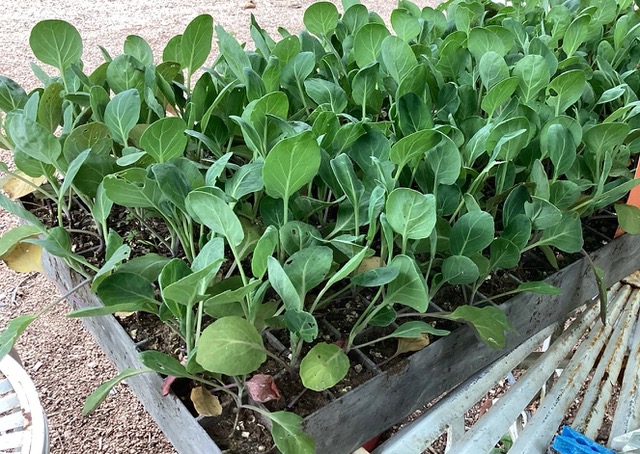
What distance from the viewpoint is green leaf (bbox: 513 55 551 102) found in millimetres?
726

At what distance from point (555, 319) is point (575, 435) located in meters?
0.14

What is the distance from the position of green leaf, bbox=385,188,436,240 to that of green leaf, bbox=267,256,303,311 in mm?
99

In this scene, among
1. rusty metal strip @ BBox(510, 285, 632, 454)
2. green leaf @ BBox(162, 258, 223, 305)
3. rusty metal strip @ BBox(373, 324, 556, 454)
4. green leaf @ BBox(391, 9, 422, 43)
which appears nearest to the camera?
green leaf @ BBox(162, 258, 223, 305)

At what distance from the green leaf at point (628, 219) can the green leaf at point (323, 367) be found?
39 centimetres

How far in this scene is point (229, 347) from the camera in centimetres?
45

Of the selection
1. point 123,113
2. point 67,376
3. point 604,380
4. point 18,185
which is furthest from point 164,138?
point 67,376

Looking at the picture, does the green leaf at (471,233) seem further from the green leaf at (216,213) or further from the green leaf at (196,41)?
the green leaf at (196,41)

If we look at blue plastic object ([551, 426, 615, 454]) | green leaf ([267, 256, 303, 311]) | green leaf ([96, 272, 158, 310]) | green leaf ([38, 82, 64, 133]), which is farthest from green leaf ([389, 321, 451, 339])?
green leaf ([38, 82, 64, 133])

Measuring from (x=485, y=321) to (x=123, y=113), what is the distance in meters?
0.40

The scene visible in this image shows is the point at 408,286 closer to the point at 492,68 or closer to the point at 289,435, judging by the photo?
the point at 289,435

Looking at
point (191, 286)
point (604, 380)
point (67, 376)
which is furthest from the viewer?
point (67, 376)

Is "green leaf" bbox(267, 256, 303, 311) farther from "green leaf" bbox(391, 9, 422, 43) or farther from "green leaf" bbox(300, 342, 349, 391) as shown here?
"green leaf" bbox(391, 9, 422, 43)

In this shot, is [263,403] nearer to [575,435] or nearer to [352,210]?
[352,210]

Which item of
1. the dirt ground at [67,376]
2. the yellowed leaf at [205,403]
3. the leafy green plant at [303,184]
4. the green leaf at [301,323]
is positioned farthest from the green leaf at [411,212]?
the dirt ground at [67,376]
